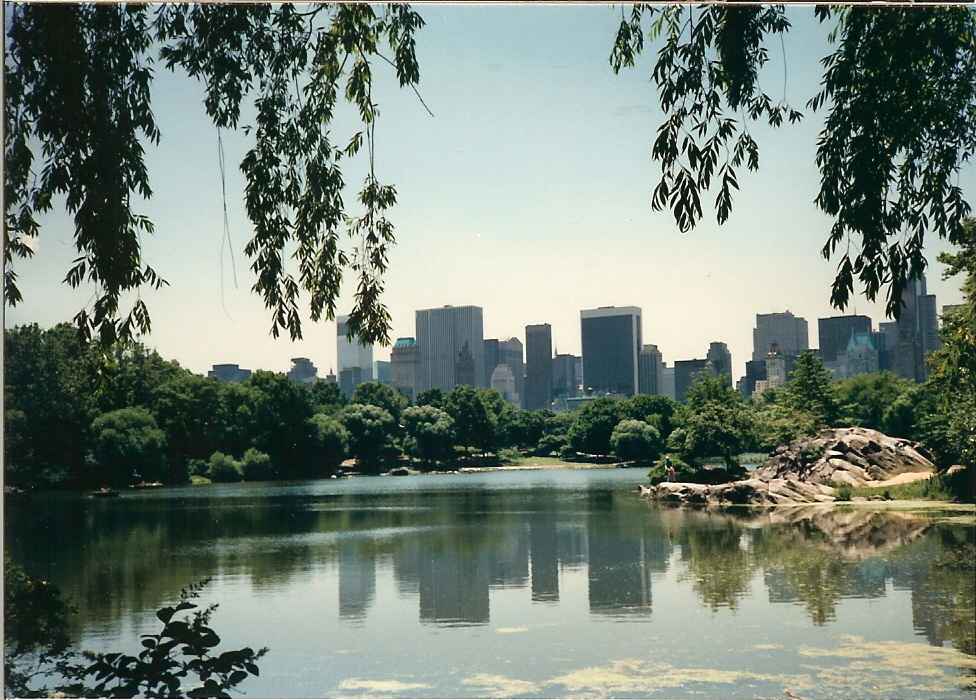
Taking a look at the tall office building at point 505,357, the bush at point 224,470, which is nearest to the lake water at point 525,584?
the bush at point 224,470

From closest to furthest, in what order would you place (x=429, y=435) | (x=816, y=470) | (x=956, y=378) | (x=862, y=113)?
1. (x=862, y=113)
2. (x=956, y=378)
3. (x=429, y=435)
4. (x=816, y=470)

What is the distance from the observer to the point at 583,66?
6.82 meters

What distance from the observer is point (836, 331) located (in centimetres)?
748

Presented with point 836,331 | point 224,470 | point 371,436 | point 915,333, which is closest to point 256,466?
point 224,470

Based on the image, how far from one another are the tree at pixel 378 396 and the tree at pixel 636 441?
2.00 meters

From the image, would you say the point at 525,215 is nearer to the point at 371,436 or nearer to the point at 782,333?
the point at 782,333

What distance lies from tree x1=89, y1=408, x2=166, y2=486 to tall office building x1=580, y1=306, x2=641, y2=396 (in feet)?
12.0

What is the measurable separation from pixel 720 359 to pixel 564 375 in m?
1.30

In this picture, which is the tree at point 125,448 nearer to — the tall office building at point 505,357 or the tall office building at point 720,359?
the tall office building at point 505,357

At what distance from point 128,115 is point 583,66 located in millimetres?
3142

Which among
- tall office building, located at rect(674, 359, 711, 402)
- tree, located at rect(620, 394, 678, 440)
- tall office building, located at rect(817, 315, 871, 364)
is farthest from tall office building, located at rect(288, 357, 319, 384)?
tall office building, located at rect(817, 315, 871, 364)

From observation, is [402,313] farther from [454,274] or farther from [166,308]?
[166,308]

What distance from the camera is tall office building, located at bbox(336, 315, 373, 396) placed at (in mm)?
6988

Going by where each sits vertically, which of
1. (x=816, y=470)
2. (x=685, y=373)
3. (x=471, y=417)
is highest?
(x=685, y=373)
